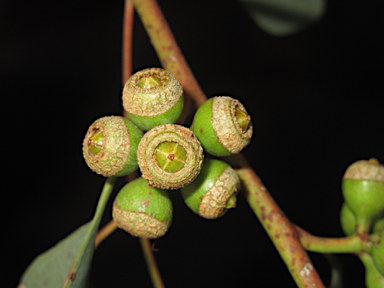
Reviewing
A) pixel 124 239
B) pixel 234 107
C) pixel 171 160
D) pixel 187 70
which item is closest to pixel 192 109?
pixel 187 70

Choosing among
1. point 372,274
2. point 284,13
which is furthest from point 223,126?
point 284,13

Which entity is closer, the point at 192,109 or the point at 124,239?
the point at 192,109

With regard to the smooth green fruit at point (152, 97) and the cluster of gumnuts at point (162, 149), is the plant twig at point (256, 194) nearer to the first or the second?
the cluster of gumnuts at point (162, 149)

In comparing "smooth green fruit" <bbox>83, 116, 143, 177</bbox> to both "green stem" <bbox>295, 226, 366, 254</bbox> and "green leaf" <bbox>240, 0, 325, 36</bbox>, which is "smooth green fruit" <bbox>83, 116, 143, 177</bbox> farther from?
"green leaf" <bbox>240, 0, 325, 36</bbox>

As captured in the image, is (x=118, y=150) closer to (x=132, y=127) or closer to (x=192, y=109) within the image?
(x=132, y=127)

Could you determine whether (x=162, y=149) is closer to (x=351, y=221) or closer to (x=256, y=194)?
(x=256, y=194)

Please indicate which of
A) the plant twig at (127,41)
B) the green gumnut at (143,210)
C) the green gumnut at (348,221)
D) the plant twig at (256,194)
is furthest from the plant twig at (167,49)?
the green gumnut at (348,221)
